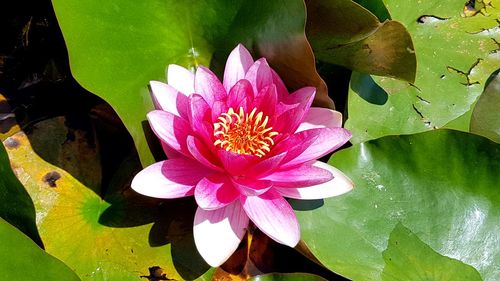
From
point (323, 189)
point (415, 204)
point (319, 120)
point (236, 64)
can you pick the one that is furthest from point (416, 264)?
point (236, 64)

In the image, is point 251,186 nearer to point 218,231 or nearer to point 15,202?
point 218,231

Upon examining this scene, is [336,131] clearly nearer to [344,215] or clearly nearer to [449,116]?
[344,215]

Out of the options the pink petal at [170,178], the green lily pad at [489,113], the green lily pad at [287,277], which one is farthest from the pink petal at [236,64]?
the green lily pad at [489,113]

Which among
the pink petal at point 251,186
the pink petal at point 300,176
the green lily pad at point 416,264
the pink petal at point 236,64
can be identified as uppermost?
the pink petal at point 236,64

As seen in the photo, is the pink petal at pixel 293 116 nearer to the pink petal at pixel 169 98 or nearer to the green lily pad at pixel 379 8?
the pink petal at pixel 169 98

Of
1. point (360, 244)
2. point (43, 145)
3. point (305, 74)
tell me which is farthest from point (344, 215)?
point (43, 145)
